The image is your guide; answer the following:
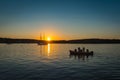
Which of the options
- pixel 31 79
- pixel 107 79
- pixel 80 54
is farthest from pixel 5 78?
pixel 80 54

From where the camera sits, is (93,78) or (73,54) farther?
(73,54)

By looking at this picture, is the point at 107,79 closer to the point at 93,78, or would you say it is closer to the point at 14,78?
the point at 93,78

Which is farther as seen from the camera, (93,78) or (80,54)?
(80,54)

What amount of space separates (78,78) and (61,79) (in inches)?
102

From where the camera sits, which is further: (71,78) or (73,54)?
(73,54)

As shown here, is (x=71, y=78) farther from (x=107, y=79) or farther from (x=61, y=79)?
(x=107, y=79)

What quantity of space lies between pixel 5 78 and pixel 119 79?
53.7 feet

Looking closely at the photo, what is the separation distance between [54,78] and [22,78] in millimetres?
4649

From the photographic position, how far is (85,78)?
2708cm

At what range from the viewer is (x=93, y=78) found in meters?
27.0

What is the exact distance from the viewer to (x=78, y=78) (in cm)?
2705

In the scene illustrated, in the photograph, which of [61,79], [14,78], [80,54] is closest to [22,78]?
[14,78]

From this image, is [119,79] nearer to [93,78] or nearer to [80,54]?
[93,78]

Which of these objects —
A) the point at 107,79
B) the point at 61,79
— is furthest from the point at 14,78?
the point at 107,79
